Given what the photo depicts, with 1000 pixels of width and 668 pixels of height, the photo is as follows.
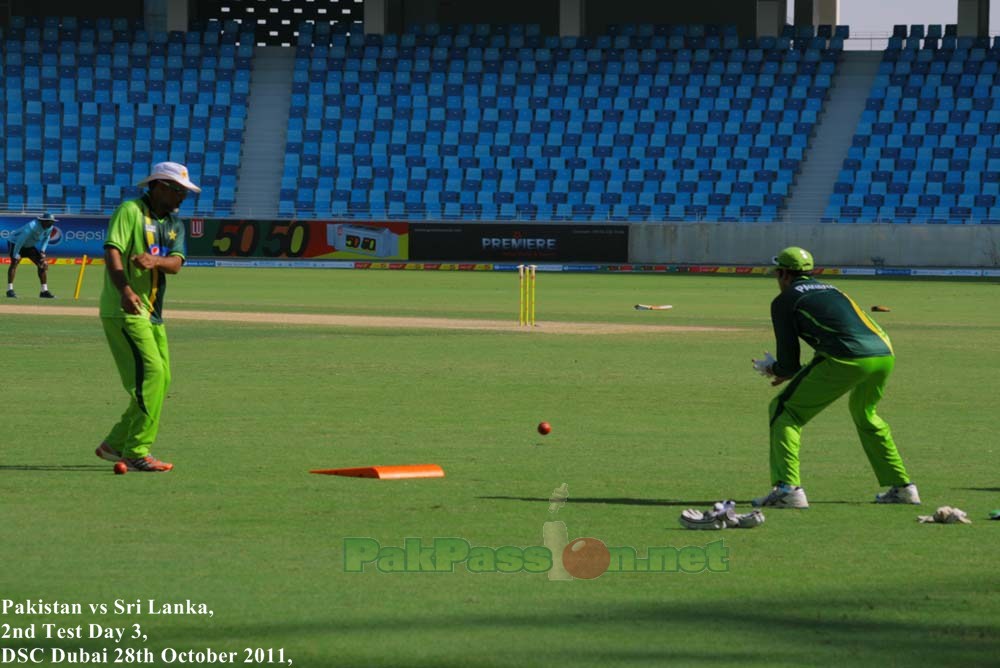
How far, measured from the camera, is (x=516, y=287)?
46.7 m

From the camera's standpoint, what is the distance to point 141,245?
39.1 ft

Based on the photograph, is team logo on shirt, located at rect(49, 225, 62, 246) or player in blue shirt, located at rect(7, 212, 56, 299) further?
team logo on shirt, located at rect(49, 225, 62, 246)

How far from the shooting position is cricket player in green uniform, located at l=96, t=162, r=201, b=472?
1176 centimetres

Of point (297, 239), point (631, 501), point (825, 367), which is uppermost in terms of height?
point (825, 367)

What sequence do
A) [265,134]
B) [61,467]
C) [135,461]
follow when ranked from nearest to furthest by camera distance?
[135,461] < [61,467] < [265,134]

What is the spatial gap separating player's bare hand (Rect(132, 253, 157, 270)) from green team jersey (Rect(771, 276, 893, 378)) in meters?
4.20

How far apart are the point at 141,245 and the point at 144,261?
0.87 feet

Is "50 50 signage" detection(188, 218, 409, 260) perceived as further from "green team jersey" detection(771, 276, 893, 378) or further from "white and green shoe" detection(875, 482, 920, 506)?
"white and green shoe" detection(875, 482, 920, 506)

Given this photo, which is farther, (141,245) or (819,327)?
(141,245)

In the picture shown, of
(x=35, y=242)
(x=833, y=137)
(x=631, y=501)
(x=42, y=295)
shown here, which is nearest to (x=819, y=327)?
(x=631, y=501)

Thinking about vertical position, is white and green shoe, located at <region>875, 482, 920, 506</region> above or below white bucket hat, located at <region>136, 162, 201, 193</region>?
below

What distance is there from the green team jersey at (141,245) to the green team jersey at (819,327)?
4.20m

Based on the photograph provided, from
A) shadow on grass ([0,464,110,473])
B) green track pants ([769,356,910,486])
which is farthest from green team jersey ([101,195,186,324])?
green track pants ([769,356,910,486])

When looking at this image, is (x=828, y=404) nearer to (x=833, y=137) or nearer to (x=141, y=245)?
(x=141, y=245)
